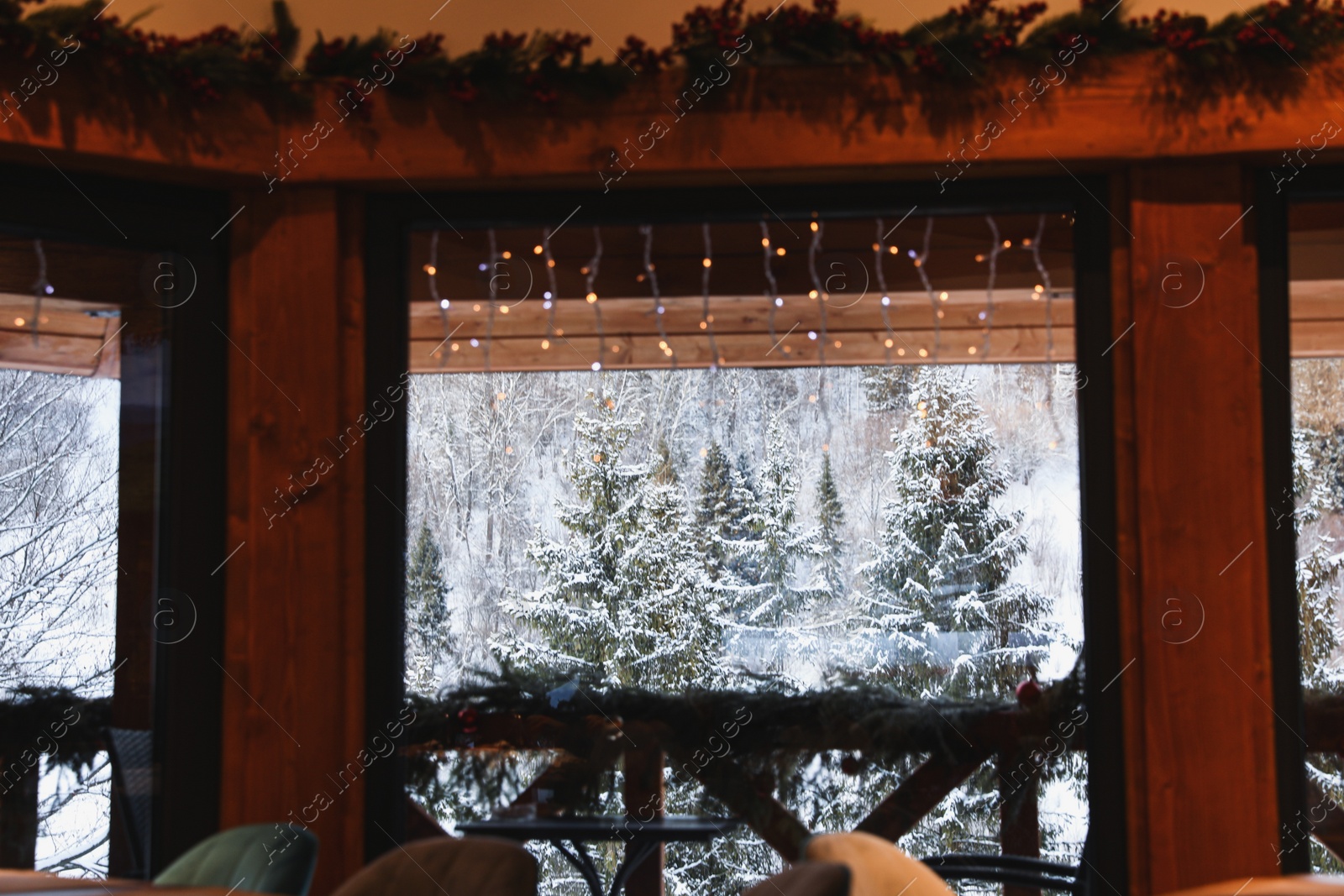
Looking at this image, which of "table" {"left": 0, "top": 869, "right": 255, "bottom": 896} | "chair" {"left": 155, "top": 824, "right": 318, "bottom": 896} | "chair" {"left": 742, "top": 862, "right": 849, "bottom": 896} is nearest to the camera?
"chair" {"left": 742, "top": 862, "right": 849, "bottom": 896}

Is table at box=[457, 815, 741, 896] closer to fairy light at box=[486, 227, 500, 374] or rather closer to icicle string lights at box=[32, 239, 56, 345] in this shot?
fairy light at box=[486, 227, 500, 374]

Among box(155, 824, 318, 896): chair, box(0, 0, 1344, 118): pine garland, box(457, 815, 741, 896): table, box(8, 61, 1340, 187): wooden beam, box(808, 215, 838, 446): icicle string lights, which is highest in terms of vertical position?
box(0, 0, 1344, 118): pine garland

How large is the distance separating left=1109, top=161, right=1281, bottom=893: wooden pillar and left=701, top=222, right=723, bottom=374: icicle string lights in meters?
1.03

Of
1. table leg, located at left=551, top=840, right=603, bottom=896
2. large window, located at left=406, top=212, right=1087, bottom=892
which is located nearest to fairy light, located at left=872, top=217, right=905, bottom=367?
large window, located at left=406, top=212, right=1087, bottom=892

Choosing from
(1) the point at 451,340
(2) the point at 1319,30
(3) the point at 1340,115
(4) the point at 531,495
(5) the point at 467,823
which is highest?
(2) the point at 1319,30

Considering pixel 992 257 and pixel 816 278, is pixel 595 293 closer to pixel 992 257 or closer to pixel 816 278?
pixel 816 278

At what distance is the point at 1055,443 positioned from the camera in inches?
113

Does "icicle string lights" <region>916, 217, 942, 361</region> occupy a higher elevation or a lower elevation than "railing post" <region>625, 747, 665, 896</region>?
higher

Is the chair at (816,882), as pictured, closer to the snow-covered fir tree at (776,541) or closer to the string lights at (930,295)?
the snow-covered fir tree at (776,541)

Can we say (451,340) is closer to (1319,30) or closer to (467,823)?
(467,823)

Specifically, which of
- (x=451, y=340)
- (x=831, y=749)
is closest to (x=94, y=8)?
(x=451, y=340)

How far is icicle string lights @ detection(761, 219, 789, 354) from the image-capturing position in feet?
9.79

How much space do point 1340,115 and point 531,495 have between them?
2196mm

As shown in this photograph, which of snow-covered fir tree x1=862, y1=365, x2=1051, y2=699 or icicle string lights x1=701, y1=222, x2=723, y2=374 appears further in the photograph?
icicle string lights x1=701, y1=222, x2=723, y2=374
